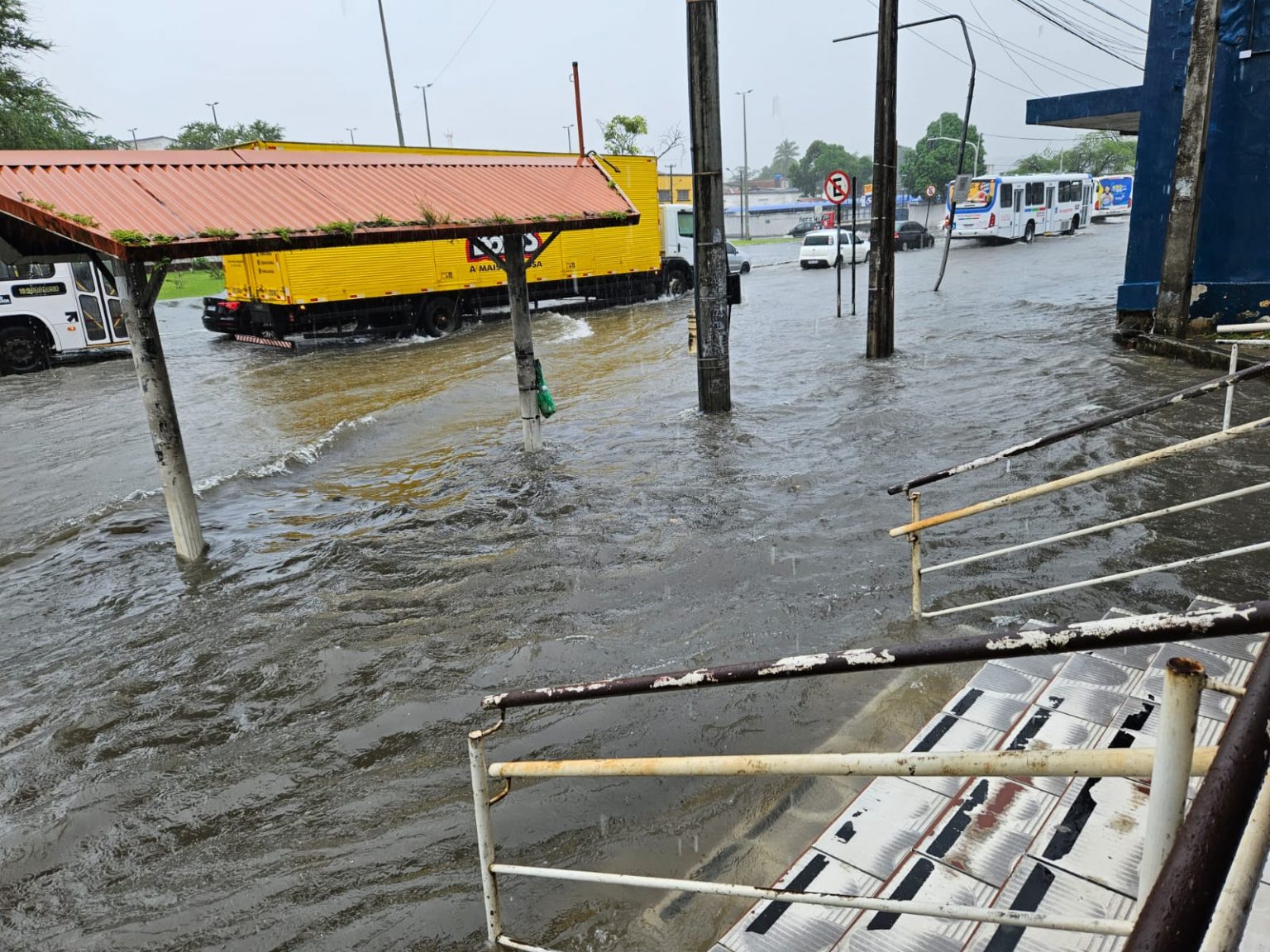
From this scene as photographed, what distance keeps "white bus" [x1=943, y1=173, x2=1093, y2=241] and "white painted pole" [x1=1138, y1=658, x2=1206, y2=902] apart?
129 ft

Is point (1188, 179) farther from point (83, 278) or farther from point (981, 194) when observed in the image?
point (981, 194)

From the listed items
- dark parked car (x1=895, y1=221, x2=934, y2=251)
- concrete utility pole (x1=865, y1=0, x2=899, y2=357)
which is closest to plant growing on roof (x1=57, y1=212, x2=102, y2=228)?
concrete utility pole (x1=865, y1=0, x2=899, y2=357)

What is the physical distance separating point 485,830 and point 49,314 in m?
18.2

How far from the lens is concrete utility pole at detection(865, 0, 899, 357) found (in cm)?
1253

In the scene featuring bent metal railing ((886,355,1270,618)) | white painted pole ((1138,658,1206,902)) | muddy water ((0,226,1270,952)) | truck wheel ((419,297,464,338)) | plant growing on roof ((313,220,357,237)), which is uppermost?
plant growing on roof ((313,220,357,237))

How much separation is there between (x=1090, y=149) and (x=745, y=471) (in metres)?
92.5

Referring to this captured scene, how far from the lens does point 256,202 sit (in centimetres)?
682

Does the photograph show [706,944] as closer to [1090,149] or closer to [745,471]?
[745,471]

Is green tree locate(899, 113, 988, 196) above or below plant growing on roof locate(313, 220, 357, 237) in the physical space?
above

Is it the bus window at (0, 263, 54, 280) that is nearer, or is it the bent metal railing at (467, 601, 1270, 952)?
the bent metal railing at (467, 601, 1270, 952)

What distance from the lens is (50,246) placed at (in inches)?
273

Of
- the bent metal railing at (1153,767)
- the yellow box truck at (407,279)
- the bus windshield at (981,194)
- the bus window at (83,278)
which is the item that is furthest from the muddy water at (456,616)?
the bus windshield at (981,194)

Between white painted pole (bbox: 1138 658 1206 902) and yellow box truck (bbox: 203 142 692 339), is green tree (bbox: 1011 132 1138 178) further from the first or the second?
white painted pole (bbox: 1138 658 1206 902)

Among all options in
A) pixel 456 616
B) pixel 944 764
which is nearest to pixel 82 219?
pixel 456 616
